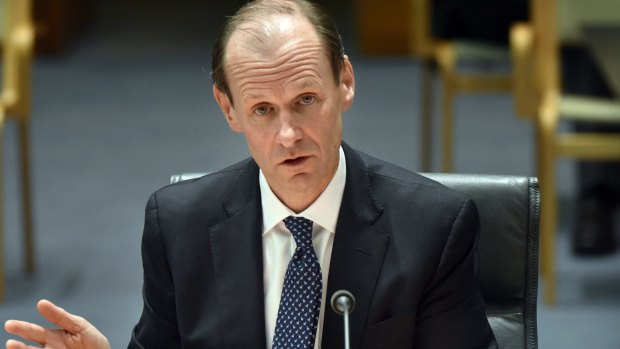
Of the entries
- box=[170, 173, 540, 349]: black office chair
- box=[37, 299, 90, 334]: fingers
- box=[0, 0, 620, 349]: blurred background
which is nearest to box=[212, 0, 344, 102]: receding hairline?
box=[170, 173, 540, 349]: black office chair

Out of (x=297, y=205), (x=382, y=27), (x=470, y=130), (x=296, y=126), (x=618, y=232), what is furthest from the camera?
(x=382, y=27)

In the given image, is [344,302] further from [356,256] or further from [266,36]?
[266,36]

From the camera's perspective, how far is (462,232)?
2.42 m

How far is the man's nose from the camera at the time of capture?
2.29m

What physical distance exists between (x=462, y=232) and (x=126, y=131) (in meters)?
4.79

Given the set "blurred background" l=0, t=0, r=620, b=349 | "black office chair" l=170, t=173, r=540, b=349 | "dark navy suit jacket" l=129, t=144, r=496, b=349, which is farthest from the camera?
"blurred background" l=0, t=0, r=620, b=349

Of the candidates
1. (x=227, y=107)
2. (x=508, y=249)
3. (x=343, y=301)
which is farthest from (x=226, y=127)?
(x=343, y=301)

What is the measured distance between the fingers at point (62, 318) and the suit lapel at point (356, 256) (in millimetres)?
439

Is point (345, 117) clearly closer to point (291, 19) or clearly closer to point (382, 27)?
point (382, 27)

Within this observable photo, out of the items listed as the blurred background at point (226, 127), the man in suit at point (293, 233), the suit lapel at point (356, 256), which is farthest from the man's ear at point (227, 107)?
the blurred background at point (226, 127)

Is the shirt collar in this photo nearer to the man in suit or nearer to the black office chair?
the man in suit

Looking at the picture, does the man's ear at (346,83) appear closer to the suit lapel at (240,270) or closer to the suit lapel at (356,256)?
the suit lapel at (356,256)

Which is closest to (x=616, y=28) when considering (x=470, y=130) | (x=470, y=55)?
(x=470, y=55)

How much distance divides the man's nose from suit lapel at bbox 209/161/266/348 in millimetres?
252
